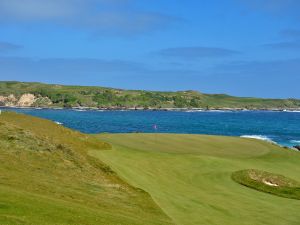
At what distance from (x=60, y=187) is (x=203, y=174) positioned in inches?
631

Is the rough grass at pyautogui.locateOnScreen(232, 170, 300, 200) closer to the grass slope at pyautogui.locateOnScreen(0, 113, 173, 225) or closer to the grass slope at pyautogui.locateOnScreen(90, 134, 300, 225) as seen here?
the grass slope at pyautogui.locateOnScreen(90, 134, 300, 225)

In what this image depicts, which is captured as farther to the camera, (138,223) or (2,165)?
(2,165)

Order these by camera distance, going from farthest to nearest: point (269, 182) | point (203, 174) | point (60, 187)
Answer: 1. point (203, 174)
2. point (269, 182)
3. point (60, 187)

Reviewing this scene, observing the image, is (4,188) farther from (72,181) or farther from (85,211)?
(72,181)

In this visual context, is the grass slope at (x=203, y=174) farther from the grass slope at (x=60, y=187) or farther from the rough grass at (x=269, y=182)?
the grass slope at (x=60, y=187)

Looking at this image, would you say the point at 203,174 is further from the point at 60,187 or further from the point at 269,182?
the point at 60,187

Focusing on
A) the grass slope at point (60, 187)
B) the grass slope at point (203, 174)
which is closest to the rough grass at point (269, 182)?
the grass slope at point (203, 174)

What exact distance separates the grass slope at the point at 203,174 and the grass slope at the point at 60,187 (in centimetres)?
184

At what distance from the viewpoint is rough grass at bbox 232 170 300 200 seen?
123 ft

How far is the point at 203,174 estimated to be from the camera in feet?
134

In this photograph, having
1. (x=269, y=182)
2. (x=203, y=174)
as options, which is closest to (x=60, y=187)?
(x=203, y=174)

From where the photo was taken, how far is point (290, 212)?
103 ft

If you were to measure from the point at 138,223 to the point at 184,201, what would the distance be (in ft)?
24.6

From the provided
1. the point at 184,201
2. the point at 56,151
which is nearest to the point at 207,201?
the point at 184,201
